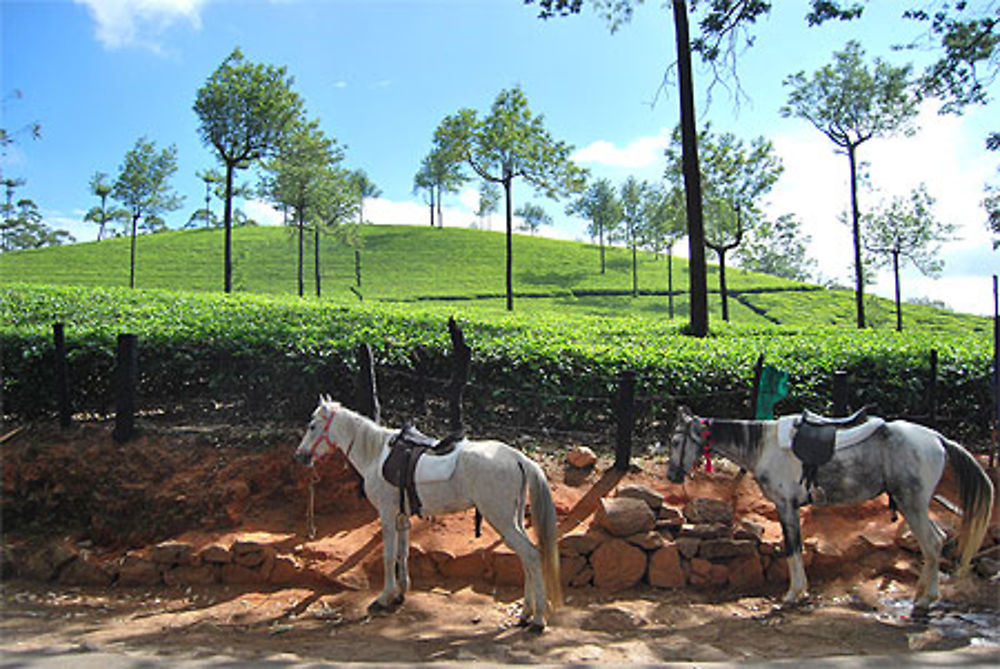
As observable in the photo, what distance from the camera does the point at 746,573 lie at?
727 centimetres

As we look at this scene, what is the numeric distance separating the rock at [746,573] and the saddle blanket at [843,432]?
151 cm

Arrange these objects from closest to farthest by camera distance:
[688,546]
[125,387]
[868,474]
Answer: [868,474] < [688,546] < [125,387]

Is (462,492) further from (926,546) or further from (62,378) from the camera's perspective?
(62,378)

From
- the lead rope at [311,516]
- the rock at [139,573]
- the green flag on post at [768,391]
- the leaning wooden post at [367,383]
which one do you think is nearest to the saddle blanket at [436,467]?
the lead rope at [311,516]

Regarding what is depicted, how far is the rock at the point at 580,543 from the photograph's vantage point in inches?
284

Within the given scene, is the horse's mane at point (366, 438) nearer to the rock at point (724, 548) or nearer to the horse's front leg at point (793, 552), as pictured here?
the rock at point (724, 548)

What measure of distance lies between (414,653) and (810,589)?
4.57 m

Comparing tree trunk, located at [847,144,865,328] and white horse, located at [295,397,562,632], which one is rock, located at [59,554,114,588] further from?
tree trunk, located at [847,144,865,328]

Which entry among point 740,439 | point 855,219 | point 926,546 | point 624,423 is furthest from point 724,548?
point 855,219

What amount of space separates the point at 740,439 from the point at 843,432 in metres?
1.01

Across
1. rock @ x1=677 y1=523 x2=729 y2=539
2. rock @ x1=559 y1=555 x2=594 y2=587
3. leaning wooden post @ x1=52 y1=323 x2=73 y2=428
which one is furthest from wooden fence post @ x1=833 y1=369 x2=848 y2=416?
leaning wooden post @ x1=52 y1=323 x2=73 y2=428

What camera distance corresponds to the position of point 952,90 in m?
13.3

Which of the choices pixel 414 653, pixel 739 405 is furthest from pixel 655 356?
pixel 414 653

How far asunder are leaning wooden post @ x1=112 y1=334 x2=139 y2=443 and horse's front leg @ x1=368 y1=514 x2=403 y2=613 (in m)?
4.50
